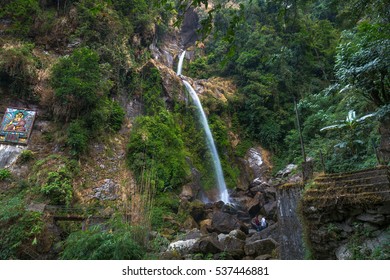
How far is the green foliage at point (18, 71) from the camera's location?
Result: 9.76m

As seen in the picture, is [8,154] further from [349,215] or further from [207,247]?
[349,215]

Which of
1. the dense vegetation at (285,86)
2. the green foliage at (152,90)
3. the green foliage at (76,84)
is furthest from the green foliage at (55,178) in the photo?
the dense vegetation at (285,86)

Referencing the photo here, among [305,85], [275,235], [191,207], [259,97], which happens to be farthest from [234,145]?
[275,235]

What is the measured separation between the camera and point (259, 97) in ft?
55.0

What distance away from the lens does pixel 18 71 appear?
32.6 ft

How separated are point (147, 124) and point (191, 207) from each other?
4.16 metres

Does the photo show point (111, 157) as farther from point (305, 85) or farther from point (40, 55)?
point (305, 85)

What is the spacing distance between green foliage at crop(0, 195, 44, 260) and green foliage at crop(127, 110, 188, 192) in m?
3.80

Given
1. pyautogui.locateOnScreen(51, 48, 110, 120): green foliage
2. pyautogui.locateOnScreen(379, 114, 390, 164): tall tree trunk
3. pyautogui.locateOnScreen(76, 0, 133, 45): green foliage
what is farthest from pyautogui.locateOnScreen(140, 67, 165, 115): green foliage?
pyautogui.locateOnScreen(379, 114, 390, 164): tall tree trunk

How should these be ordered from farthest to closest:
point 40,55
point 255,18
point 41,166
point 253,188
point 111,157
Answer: point 255,18 < point 253,188 < point 40,55 < point 111,157 < point 41,166

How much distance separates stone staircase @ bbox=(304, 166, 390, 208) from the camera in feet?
9.45

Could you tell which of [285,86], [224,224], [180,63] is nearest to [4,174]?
[224,224]

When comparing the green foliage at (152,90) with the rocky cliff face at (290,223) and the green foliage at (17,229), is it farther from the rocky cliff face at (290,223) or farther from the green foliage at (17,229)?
the rocky cliff face at (290,223)

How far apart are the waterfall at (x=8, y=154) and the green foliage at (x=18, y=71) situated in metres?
2.14
